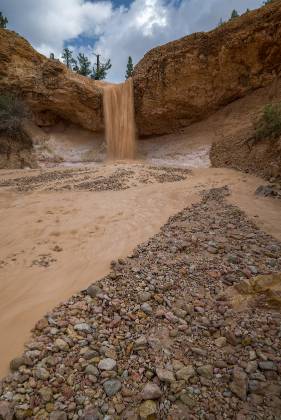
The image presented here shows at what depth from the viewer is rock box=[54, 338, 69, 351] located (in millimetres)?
1680

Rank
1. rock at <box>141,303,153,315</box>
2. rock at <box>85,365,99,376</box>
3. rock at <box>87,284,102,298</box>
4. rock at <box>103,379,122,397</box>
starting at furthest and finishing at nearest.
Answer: rock at <box>87,284,102,298</box> < rock at <box>141,303,153,315</box> < rock at <box>85,365,99,376</box> < rock at <box>103,379,122,397</box>

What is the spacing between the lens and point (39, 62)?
44.0 ft

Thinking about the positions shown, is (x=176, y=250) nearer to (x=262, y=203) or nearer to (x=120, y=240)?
(x=120, y=240)

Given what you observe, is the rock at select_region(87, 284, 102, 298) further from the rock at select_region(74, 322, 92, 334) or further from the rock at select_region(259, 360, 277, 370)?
the rock at select_region(259, 360, 277, 370)

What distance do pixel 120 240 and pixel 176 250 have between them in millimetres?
883

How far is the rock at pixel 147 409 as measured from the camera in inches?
50.7

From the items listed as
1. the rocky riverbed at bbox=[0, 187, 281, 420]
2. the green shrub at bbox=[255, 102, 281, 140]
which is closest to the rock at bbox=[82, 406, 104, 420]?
the rocky riverbed at bbox=[0, 187, 281, 420]

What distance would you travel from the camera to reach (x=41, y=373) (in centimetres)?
150

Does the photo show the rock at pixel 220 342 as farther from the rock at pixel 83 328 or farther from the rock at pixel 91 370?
the rock at pixel 83 328

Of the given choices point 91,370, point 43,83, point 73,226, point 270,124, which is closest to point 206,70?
point 270,124

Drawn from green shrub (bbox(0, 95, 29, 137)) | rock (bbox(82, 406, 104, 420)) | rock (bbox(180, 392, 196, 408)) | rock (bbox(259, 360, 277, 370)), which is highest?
green shrub (bbox(0, 95, 29, 137))

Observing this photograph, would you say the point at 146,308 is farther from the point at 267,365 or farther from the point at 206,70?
the point at 206,70

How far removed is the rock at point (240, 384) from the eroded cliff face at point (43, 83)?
14.5m

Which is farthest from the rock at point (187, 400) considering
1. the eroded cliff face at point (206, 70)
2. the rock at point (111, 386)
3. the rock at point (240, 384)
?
the eroded cliff face at point (206, 70)
